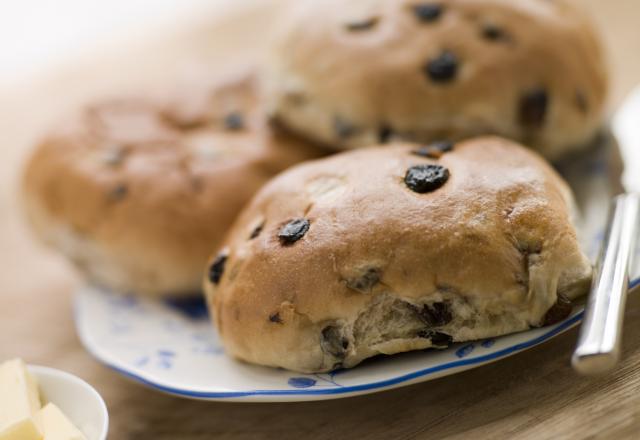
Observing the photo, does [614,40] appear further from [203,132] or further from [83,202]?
[83,202]

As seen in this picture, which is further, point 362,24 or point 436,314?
point 362,24

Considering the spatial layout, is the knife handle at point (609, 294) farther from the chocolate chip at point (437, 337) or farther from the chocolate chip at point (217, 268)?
the chocolate chip at point (217, 268)

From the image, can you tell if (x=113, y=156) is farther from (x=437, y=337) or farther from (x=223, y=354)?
(x=437, y=337)

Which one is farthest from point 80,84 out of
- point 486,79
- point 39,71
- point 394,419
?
point 394,419

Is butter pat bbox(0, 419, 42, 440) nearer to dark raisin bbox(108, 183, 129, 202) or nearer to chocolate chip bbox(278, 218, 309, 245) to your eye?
Answer: chocolate chip bbox(278, 218, 309, 245)

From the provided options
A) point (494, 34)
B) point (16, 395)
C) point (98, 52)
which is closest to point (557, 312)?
point (494, 34)

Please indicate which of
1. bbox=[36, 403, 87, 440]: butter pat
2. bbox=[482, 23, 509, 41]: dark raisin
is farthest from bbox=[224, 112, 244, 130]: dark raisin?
bbox=[36, 403, 87, 440]: butter pat

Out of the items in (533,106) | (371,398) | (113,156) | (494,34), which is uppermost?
(494,34)

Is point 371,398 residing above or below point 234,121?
below
